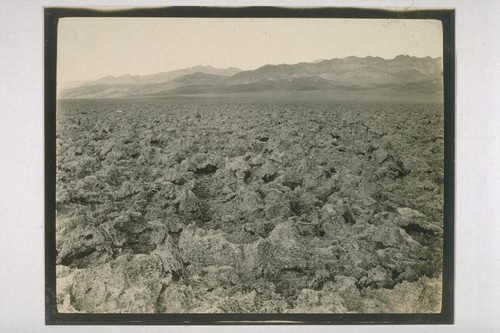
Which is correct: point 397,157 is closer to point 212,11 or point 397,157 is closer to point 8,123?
point 212,11

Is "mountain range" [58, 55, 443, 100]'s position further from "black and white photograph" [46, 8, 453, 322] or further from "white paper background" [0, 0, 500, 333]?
"white paper background" [0, 0, 500, 333]

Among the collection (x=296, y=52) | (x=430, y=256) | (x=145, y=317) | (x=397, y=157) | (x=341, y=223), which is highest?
(x=296, y=52)

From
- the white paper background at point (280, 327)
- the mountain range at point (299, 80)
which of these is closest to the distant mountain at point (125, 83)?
the mountain range at point (299, 80)

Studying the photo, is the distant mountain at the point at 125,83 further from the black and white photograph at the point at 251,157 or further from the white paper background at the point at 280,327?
the white paper background at the point at 280,327

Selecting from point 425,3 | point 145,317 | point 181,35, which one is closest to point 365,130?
point 425,3

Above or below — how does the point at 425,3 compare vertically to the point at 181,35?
above

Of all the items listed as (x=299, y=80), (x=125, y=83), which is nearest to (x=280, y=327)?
(x=299, y=80)
